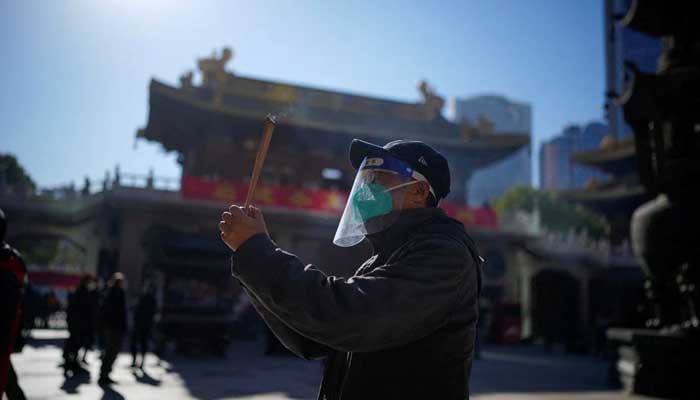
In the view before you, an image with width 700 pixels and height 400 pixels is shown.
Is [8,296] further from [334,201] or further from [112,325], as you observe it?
[334,201]

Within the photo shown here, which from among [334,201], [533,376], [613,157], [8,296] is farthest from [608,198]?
[8,296]

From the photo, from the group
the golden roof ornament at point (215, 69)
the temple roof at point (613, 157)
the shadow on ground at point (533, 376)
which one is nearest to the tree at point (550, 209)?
the temple roof at point (613, 157)

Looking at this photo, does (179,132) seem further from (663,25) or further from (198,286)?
(663,25)

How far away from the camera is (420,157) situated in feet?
4.98

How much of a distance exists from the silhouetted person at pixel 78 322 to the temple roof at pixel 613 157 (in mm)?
23212

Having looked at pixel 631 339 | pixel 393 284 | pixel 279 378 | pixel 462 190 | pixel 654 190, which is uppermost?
pixel 462 190

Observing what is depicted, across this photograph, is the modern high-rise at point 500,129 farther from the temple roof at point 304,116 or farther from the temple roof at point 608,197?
the temple roof at point 304,116

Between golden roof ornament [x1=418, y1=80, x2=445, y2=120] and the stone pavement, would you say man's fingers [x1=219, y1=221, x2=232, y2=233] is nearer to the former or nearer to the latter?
the stone pavement

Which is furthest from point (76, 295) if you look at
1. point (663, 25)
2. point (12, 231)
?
point (12, 231)

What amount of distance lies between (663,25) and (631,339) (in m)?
4.25

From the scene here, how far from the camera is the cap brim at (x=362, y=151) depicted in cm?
152

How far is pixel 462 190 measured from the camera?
82.0 ft

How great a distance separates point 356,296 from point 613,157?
26922mm

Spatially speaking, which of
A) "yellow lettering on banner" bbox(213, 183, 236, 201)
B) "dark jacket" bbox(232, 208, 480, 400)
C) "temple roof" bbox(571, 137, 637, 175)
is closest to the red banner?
"yellow lettering on banner" bbox(213, 183, 236, 201)
